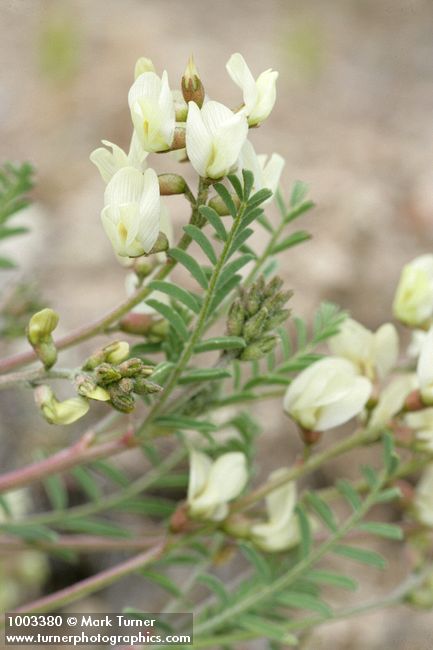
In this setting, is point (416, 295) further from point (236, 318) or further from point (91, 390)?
point (91, 390)

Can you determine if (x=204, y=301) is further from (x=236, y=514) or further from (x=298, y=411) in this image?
(x=236, y=514)

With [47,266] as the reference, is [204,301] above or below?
below

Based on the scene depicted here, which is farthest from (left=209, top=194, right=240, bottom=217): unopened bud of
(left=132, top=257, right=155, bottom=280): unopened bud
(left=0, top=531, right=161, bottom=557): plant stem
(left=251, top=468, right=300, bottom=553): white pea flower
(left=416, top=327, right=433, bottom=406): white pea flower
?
(left=0, top=531, right=161, bottom=557): plant stem

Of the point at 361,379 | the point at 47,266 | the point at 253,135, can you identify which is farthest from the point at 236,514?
the point at 253,135

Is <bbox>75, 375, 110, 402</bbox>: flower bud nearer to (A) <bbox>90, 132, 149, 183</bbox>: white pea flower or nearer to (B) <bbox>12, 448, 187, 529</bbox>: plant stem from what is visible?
(A) <bbox>90, 132, 149, 183</bbox>: white pea flower

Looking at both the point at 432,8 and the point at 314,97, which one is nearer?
the point at 314,97

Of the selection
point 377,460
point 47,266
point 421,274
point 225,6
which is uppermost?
point 225,6

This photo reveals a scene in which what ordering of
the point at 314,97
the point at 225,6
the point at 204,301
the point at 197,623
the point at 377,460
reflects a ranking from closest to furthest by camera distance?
the point at 204,301, the point at 197,623, the point at 377,460, the point at 314,97, the point at 225,6
